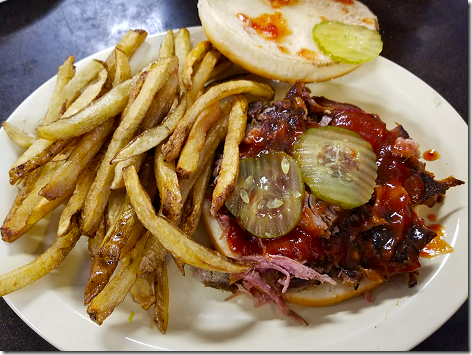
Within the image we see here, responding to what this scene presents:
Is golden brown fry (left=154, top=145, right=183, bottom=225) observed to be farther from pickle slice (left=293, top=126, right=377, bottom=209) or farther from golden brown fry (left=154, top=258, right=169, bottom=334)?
pickle slice (left=293, top=126, right=377, bottom=209)

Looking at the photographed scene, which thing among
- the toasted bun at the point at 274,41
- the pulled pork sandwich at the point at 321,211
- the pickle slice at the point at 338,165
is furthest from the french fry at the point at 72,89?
the pickle slice at the point at 338,165

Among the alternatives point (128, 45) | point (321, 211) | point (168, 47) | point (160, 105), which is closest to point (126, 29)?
point (128, 45)

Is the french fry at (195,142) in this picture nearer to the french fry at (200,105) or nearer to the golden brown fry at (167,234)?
the french fry at (200,105)

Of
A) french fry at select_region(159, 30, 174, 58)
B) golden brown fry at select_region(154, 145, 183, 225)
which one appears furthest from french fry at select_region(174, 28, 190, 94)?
golden brown fry at select_region(154, 145, 183, 225)

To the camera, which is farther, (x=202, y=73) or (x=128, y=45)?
(x=128, y=45)

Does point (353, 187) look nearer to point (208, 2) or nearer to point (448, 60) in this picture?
point (208, 2)

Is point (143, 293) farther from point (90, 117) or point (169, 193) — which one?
point (90, 117)
